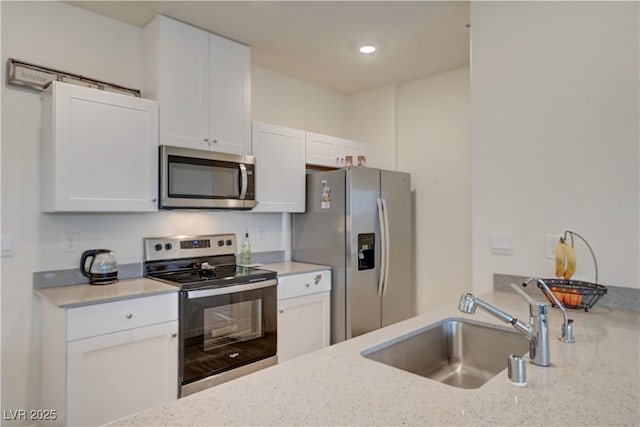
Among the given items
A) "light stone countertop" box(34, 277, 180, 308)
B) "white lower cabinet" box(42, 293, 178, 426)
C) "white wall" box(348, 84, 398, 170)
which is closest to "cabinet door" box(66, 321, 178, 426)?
"white lower cabinet" box(42, 293, 178, 426)

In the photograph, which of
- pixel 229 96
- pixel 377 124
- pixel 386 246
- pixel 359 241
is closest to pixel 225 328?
pixel 359 241

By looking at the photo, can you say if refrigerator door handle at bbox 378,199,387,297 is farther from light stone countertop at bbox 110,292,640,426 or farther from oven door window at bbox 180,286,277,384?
light stone countertop at bbox 110,292,640,426

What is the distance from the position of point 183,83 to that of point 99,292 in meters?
1.40

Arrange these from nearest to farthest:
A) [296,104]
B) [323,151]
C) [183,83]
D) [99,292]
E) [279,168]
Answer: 1. [99,292]
2. [183,83]
3. [279,168]
4. [323,151]
5. [296,104]

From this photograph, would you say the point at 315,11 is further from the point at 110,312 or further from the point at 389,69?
the point at 110,312

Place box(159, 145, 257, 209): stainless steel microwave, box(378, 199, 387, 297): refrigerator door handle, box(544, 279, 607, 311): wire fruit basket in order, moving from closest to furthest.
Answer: box(544, 279, 607, 311): wire fruit basket
box(159, 145, 257, 209): stainless steel microwave
box(378, 199, 387, 297): refrigerator door handle

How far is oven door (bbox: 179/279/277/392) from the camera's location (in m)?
2.19

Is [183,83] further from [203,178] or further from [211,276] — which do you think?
[211,276]

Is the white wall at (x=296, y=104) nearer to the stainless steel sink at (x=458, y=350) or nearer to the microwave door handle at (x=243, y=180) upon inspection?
the microwave door handle at (x=243, y=180)

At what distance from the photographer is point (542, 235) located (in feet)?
6.60

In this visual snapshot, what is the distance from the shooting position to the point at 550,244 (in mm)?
1983

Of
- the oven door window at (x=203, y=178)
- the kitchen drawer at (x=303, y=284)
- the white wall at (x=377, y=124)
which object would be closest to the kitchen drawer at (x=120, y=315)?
the oven door window at (x=203, y=178)

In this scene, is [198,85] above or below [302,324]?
above

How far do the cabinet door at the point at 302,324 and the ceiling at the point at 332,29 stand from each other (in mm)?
1910
